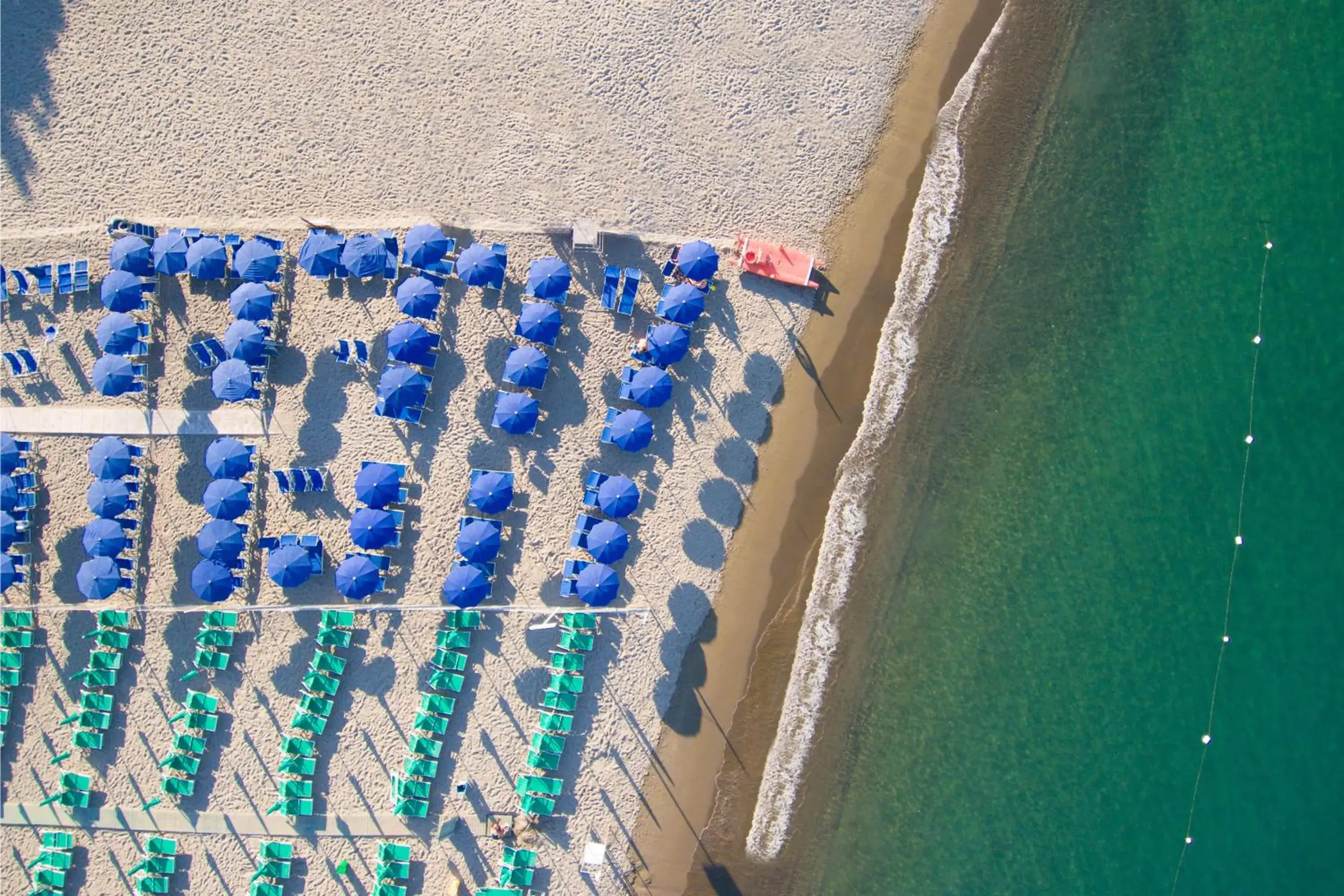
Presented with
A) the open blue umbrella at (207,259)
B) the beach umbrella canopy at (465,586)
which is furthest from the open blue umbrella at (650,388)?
the open blue umbrella at (207,259)

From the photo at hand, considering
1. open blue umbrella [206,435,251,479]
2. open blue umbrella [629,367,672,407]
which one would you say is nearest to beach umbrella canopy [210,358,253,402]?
open blue umbrella [206,435,251,479]

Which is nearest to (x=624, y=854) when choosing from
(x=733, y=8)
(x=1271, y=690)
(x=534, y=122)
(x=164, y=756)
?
(x=164, y=756)

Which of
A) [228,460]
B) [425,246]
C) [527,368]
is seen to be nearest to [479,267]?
[425,246]

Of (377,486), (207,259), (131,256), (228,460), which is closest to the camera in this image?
(377,486)

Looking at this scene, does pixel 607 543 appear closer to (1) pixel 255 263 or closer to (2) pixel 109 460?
(1) pixel 255 263

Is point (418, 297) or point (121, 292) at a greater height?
point (121, 292)

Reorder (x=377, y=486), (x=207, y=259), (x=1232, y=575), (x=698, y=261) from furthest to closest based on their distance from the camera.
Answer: (x=1232, y=575) → (x=207, y=259) → (x=698, y=261) → (x=377, y=486)

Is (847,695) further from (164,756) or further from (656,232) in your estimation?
(164,756)
